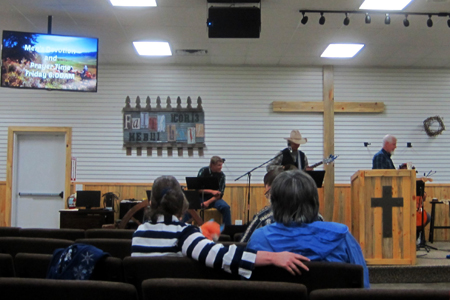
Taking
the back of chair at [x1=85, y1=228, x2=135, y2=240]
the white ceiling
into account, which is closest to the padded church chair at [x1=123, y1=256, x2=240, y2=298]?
the back of chair at [x1=85, y1=228, x2=135, y2=240]

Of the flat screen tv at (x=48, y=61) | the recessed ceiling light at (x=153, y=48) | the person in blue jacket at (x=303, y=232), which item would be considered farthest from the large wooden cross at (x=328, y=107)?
the person in blue jacket at (x=303, y=232)

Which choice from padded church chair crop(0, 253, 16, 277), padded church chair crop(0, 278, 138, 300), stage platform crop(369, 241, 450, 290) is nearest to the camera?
padded church chair crop(0, 278, 138, 300)

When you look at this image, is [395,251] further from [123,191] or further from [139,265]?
[123,191]

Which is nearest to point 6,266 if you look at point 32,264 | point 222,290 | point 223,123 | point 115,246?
point 32,264

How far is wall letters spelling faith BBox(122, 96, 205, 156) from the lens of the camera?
8555 millimetres

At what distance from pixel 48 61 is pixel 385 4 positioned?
4.61 m

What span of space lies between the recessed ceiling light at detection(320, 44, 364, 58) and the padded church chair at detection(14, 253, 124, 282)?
6.36m

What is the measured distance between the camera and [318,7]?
594cm

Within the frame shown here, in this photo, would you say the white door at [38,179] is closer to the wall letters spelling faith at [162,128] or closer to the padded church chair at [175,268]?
the wall letters spelling faith at [162,128]

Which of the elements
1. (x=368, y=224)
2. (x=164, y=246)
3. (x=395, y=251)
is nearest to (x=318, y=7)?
(x=368, y=224)

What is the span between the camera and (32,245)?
9.05 ft

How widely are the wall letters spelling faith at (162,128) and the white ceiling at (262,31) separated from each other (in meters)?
0.98

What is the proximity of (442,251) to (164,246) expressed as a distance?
19.1ft

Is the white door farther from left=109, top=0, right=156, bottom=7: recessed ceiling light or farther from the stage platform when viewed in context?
the stage platform
